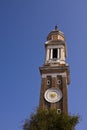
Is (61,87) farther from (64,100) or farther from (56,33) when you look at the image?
(56,33)

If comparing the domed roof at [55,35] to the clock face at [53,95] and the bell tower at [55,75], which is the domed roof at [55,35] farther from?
the clock face at [53,95]

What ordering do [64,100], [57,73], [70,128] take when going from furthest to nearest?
[57,73]
[64,100]
[70,128]

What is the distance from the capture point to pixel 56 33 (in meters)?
53.6

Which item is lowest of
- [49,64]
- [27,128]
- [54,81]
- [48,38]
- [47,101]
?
[27,128]

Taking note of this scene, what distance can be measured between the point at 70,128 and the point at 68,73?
51.7 feet

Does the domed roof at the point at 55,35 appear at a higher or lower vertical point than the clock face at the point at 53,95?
higher

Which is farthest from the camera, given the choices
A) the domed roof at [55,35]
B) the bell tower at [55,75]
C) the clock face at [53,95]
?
the domed roof at [55,35]

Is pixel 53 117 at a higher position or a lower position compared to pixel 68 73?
lower

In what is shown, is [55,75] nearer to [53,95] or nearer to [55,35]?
[53,95]

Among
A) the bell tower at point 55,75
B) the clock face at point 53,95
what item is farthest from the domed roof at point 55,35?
the clock face at point 53,95

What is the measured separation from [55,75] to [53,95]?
3.82 metres

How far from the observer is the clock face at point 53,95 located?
1732 inches

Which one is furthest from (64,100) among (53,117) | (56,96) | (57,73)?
(53,117)

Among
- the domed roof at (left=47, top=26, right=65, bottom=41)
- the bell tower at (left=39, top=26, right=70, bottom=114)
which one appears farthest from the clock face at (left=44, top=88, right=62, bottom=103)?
the domed roof at (left=47, top=26, right=65, bottom=41)
